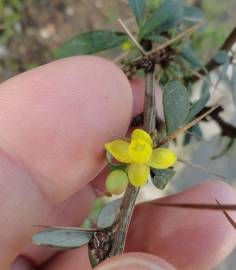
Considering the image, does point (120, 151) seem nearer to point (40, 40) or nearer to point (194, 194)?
point (194, 194)

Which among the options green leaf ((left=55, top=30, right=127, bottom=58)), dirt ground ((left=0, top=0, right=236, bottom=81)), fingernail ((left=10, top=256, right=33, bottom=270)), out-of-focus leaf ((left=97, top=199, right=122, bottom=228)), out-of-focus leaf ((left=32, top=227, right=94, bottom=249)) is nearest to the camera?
out-of-focus leaf ((left=32, top=227, right=94, bottom=249))

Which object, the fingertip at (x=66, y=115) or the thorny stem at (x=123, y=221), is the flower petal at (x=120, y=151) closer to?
the thorny stem at (x=123, y=221)

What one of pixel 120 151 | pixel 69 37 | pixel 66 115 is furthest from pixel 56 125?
pixel 69 37

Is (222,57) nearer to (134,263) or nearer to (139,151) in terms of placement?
(139,151)

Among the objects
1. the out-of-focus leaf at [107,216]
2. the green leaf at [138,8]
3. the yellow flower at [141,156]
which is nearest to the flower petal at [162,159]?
the yellow flower at [141,156]

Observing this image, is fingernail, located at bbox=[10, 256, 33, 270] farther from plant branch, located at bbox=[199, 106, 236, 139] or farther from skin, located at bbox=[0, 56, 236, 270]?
plant branch, located at bbox=[199, 106, 236, 139]

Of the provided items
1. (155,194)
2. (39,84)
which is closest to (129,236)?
(39,84)

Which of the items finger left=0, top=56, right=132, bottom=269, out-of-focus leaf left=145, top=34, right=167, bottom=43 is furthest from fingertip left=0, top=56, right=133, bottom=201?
out-of-focus leaf left=145, top=34, right=167, bottom=43
